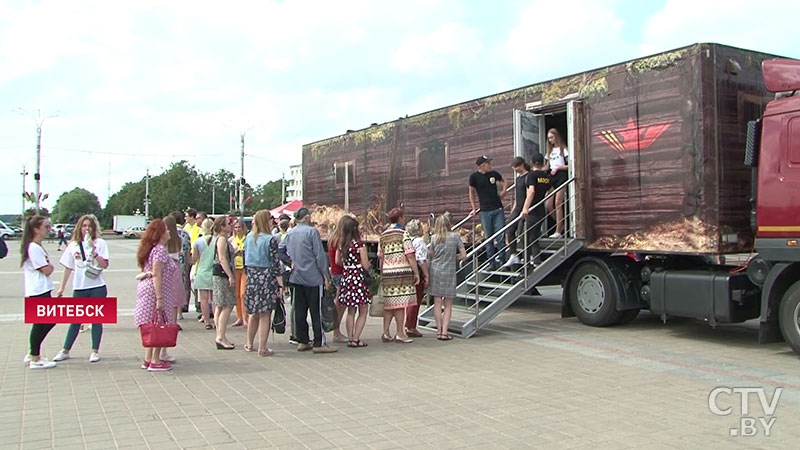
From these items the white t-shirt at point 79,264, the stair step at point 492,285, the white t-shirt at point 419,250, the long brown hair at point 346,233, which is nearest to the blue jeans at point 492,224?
the stair step at point 492,285

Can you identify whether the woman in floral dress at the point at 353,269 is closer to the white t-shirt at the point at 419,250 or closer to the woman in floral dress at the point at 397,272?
the woman in floral dress at the point at 397,272

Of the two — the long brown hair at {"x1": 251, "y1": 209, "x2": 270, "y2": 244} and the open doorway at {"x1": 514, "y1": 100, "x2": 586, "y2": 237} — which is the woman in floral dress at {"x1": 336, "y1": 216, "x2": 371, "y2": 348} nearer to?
the long brown hair at {"x1": 251, "y1": 209, "x2": 270, "y2": 244}

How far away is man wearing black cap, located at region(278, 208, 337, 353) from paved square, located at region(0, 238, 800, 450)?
0.32m

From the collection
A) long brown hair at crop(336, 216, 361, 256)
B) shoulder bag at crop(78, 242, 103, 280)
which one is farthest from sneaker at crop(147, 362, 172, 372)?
long brown hair at crop(336, 216, 361, 256)

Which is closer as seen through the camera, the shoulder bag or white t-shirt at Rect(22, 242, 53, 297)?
white t-shirt at Rect(22, 242, 53, 297)

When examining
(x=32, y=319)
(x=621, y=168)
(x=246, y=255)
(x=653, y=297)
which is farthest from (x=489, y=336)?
(x=32, y=319)

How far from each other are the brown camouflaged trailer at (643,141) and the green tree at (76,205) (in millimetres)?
105061

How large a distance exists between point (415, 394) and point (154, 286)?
2.95m

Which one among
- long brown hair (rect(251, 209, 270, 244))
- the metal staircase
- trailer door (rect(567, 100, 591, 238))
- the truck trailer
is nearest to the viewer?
the truck trailer

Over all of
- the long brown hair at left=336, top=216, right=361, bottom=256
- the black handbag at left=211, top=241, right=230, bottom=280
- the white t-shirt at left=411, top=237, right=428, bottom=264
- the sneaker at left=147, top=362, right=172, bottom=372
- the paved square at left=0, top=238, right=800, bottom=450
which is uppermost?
the long brown hair at left=336, top=216, right=361, bottom=256

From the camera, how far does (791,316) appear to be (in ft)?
24.4

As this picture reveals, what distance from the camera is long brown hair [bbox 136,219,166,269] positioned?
22.7 feet

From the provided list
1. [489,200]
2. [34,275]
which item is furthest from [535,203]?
[34,275]

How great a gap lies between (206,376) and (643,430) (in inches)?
168
